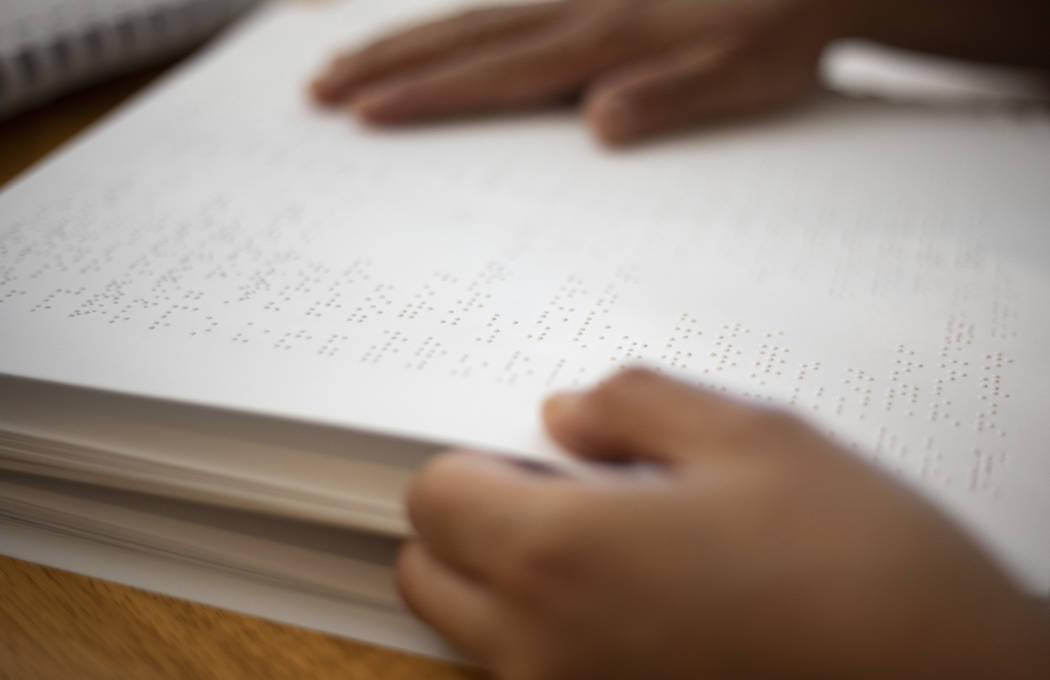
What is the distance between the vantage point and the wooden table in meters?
0.36

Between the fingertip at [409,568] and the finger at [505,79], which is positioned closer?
the fingertip at [409,568]

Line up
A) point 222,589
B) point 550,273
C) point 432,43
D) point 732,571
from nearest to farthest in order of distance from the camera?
point 732,571 → point 222,589 → point 550,273 → point 432,43

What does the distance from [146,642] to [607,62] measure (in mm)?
606

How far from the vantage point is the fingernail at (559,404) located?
363 millimetres

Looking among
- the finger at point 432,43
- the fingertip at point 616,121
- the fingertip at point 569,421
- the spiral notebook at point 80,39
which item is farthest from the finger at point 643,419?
the spiral notebook at point 80,39

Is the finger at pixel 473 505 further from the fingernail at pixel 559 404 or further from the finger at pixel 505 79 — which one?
the finger at pixel 505 79

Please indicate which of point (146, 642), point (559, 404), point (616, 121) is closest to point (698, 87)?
point (616, 121)

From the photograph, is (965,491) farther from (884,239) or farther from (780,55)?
(780,55)

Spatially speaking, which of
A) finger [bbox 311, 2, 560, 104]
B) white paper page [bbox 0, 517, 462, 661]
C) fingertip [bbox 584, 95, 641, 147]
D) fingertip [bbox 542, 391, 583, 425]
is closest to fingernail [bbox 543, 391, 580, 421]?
fingertip [bbox 542, 391, 583, 425]

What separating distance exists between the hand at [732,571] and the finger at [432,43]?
57 centimetres

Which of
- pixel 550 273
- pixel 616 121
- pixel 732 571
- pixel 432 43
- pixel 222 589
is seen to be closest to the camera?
pixel 732 571

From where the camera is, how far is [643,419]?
1.11 feet

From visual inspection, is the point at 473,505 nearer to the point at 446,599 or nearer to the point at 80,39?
the point at 446,599

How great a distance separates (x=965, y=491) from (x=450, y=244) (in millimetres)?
333
